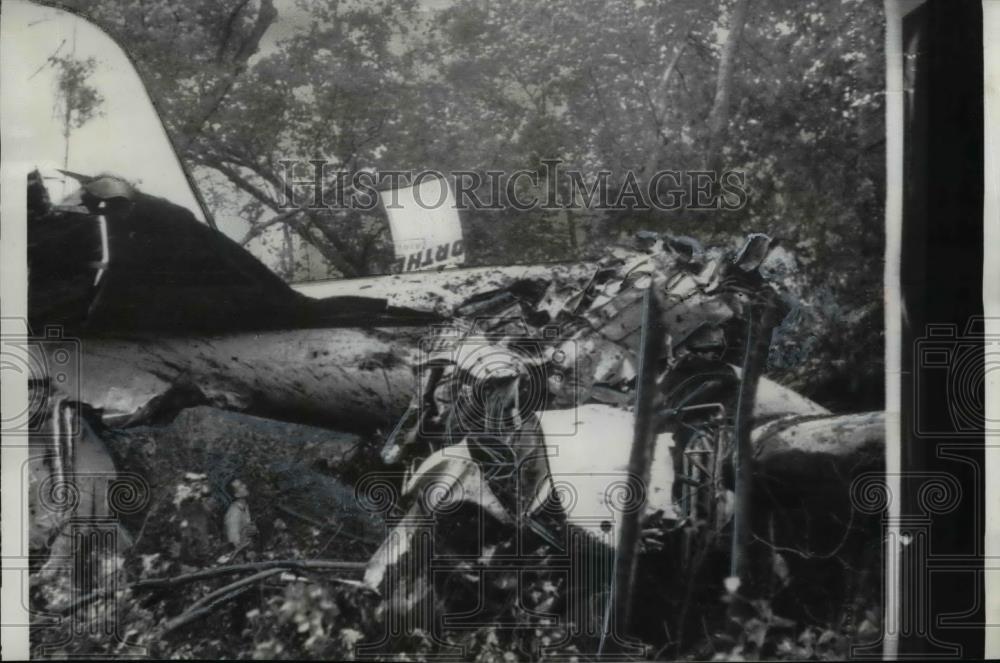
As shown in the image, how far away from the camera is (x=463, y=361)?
3.42 metres

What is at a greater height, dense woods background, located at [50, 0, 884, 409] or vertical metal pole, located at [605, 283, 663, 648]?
dense woods background, located at [50, 0, 884, 409]

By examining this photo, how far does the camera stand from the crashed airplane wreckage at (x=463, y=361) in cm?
340

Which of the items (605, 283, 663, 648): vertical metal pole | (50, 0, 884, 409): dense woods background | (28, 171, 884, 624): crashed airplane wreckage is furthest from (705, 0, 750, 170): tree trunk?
(605, 283, 663, 648): vertical metal pole

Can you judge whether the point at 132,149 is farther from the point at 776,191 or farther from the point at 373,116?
the point at 776,191

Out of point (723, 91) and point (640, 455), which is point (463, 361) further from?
point (723, 91)

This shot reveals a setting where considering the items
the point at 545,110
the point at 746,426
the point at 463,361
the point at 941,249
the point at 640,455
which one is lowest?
the point at 640,455

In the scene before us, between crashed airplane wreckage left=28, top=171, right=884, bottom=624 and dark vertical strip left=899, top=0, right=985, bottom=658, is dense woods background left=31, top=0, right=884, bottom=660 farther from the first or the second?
dark vertical strip left=899, top=0, right=985, bottom=658

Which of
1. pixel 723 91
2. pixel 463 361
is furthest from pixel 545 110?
pixel 463 361

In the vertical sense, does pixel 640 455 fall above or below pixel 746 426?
below

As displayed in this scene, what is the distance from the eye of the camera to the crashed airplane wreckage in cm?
340

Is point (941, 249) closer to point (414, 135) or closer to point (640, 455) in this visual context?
point (640, 455)

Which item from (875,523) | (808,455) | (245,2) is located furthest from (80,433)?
(875,523)

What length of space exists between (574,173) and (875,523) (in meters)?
2.02

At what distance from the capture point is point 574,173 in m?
3.43
